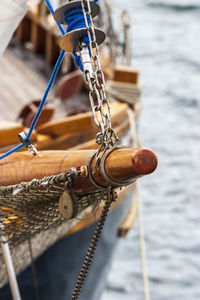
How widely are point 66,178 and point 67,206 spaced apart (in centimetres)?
10

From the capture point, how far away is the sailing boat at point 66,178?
1829 millimetres

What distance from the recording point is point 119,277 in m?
6.73

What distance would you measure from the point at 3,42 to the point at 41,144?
90cm

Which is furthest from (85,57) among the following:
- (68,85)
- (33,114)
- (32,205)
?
(68,85)

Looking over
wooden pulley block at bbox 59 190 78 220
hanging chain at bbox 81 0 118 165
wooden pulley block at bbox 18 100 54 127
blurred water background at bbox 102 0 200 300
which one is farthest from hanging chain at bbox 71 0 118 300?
blurred water background at bbox 102 0 200 300

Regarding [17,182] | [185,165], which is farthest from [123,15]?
[185,165]

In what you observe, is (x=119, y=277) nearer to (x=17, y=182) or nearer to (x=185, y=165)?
(x=185, y=165)

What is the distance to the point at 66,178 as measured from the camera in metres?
1.89

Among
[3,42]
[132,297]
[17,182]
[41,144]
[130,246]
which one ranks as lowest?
[132,297]

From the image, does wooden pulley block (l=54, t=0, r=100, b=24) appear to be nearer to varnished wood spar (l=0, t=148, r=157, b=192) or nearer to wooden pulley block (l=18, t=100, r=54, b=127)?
varnished wood spar (l=0, t=148, r=157, b=192)

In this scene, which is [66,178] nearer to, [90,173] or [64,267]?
[90,173]

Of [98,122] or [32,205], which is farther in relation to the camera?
[32,205]

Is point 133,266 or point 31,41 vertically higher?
point 31,41

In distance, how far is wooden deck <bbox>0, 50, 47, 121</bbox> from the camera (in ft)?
15.1
